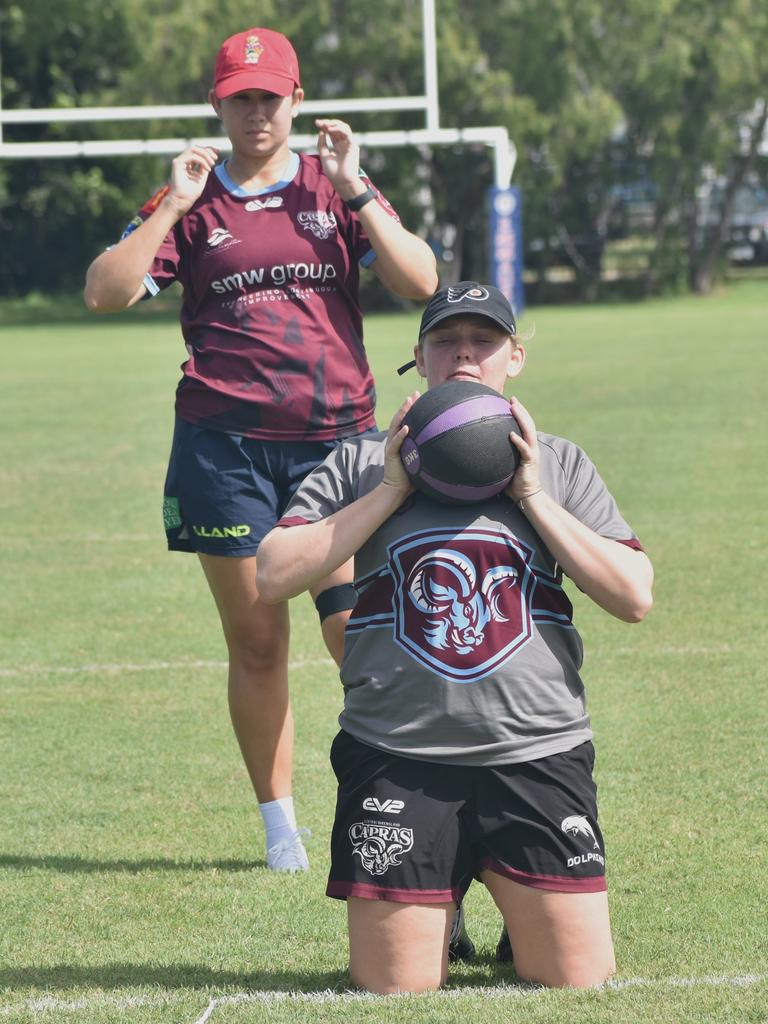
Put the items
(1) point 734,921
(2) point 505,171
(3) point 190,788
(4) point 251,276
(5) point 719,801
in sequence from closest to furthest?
(1) point 734,921 → (4) point 251,276 → (5) point 719,801 → (3) point 190,788 → (2) point 505,171

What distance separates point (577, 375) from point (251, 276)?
16.1 meters

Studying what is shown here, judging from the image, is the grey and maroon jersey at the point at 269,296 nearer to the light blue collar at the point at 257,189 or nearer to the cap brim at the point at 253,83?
the light blue collar at the point at 257,189

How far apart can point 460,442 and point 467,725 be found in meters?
0.63

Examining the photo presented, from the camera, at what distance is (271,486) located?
469 cm

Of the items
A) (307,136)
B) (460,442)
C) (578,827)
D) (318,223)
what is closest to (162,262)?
(318,223)

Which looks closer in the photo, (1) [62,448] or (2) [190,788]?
(2) [190,788]

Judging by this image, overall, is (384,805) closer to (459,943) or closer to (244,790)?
(459,943)

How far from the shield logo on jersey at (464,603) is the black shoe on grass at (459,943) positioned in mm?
667

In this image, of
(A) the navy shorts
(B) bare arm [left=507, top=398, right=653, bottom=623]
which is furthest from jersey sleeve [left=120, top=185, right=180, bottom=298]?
(B) bare arm [left=507, top=398, right=653, bottom=623]

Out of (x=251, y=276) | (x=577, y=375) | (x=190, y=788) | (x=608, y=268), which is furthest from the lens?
(x=608, y=268)

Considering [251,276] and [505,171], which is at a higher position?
[251,276]

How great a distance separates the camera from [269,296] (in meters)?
4.59

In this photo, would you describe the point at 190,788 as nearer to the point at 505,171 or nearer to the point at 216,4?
the point at 505,171

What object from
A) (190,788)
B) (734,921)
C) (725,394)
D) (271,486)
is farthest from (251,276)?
(725,394)
